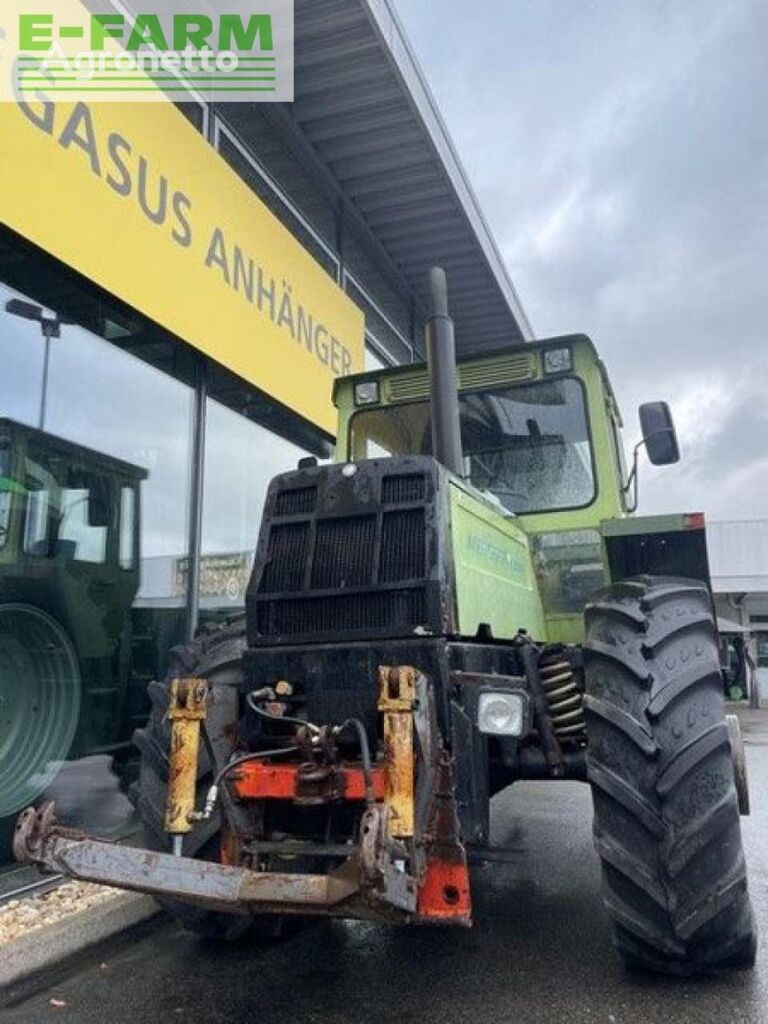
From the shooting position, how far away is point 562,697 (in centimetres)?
327

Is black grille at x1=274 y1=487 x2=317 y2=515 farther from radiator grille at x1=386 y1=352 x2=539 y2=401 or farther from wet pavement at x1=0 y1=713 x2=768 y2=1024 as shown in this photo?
wet pavement at x1=0 y1=713 x2=768 y2=1024

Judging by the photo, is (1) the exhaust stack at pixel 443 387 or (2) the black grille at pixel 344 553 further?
(1) the exhaust stack at pixel 443 387

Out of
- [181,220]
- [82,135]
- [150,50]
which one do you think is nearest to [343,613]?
[82,135]

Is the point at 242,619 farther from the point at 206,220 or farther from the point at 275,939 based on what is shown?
the point at 206,220

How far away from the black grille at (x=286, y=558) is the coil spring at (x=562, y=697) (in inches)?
42.5

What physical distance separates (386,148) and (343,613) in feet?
18.2

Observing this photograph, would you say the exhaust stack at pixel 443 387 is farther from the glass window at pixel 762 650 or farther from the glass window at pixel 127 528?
the glass window at pixel 762 650

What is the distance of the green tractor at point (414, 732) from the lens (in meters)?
2.36

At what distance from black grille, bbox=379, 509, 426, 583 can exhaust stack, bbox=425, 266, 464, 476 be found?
56 cm

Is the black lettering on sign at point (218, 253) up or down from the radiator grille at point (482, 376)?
up

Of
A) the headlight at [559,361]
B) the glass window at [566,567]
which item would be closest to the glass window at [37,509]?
the glass window at [566,567]

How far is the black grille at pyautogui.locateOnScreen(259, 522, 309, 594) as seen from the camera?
10.2ft

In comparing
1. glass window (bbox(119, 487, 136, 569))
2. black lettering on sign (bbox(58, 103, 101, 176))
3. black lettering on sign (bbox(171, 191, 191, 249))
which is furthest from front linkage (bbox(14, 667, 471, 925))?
black lettering on sign (bbox(171, 191, 191, 249))

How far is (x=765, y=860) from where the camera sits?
4.57 metres
